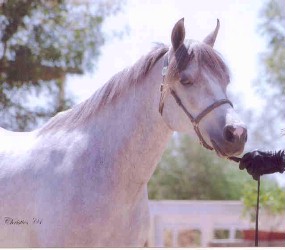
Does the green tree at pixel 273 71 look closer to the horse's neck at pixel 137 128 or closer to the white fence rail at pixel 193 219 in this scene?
the white fence rail at pixel 193 219

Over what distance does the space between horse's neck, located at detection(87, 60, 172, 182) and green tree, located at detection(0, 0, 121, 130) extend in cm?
180

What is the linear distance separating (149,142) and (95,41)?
2815mm

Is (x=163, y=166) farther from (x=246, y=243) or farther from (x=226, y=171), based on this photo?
(x=246, y=243)

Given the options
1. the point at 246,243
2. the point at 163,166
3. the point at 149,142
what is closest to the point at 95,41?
the point at 246,243

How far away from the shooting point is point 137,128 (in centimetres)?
238

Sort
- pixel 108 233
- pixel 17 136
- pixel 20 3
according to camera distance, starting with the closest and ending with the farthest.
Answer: pixel 108 233, pixel 17 136, pixel 20 3

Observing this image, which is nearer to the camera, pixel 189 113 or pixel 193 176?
pixel 189 113

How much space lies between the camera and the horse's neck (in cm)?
236

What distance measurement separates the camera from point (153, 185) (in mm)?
9820

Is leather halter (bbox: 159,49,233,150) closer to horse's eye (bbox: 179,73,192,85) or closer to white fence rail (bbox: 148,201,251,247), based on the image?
horse's eye (bbox: 179,73,192,85)

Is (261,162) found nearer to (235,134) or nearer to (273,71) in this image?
(235,134)

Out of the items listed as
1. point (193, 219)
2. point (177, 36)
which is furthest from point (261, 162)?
point (193, 219)

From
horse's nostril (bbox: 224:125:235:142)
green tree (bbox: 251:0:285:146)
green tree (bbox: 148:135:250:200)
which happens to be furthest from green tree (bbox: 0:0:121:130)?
green tree (bbox: 148:135:250:200)

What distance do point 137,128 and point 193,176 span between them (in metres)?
7.77
